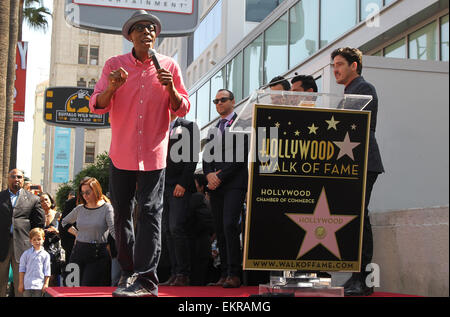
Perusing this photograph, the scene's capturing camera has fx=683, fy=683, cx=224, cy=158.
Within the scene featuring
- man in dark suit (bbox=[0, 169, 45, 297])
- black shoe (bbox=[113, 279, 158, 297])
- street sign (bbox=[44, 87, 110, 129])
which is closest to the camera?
black shoe (bbox=[113, 279, 158, 297])

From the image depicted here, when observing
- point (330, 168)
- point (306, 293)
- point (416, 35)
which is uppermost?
point (416, 35)

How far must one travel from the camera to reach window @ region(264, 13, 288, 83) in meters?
22.5

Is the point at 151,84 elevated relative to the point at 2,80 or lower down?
lower down

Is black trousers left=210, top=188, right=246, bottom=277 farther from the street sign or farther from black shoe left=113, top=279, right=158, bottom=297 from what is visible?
the street sign

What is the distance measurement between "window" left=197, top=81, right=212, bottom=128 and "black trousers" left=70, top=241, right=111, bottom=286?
80.9 ft

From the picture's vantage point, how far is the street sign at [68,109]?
15.1m

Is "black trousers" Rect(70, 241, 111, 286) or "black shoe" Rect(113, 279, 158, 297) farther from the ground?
"black shoe" Rect(113, 279, 158, 297)

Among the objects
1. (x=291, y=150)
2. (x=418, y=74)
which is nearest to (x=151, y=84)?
(x=291, y=150)

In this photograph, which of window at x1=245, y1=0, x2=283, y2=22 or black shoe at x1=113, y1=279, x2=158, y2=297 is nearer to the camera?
black shoe at x1=113, y1=279, x2=158, y2=297

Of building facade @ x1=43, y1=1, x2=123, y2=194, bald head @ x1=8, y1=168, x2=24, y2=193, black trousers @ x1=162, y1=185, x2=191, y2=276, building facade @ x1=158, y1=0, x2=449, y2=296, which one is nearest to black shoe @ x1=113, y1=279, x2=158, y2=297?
building facade @ x1=158, y1=0, x2=449, y2=296

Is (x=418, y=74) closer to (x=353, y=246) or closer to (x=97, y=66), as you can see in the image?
(x=353, y=246)

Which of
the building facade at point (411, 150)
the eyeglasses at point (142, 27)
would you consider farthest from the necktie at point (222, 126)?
the eyeglasses at point (142, 27)
